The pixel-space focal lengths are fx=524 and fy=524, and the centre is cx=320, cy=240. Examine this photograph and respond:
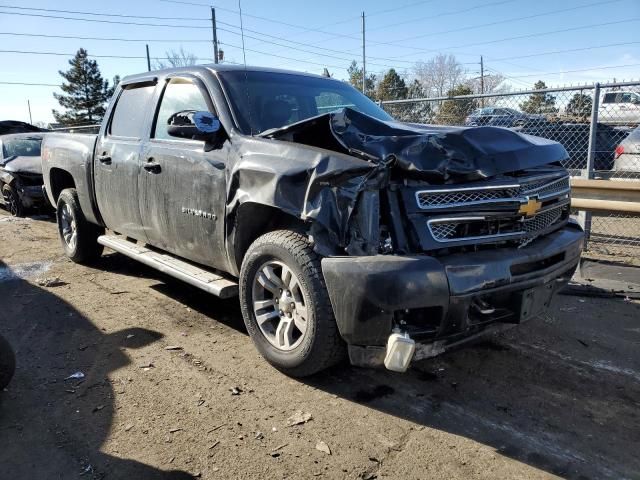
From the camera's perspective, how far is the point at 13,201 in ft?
33.4

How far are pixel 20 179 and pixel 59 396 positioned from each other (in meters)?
8.14

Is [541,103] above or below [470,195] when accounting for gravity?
above

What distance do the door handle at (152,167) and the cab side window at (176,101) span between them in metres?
0.25

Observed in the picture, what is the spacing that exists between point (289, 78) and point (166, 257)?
188 centimetres

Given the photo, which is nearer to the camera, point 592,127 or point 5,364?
point 5,364

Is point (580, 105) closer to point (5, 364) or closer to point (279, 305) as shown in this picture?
point (279, 305)

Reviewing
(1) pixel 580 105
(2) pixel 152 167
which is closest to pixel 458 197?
(2) pixel 152 167

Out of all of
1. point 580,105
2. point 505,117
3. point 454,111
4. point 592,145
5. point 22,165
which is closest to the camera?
point 592,145

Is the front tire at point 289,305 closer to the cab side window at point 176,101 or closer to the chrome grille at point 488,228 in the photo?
the chrome grille at point 488,228

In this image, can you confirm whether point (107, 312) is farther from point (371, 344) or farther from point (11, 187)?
point (11, 187)

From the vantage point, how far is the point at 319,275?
299cm

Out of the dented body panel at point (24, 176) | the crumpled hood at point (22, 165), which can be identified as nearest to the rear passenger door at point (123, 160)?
the dented body panel at point (24, 176)

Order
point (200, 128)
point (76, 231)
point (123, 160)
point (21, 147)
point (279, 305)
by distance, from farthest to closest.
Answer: point (21, 147) → point (76, 231) → point (123, 160) → point (200, 128) → point (279, 305)

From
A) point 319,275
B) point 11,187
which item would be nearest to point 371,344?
point 319,275
